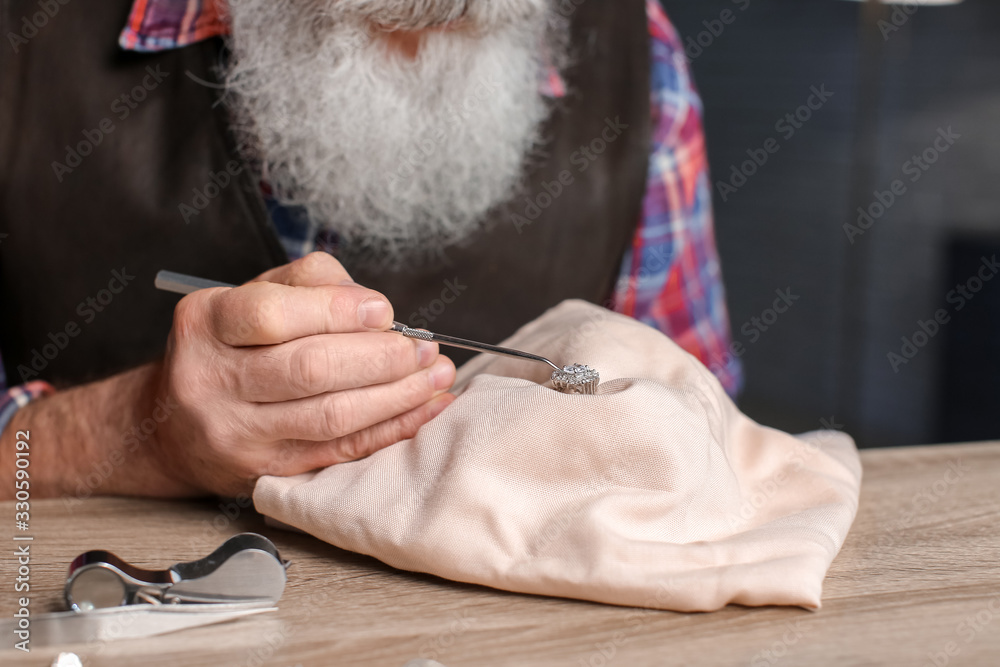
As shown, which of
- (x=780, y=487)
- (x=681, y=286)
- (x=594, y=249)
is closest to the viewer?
(x=780, y=487)

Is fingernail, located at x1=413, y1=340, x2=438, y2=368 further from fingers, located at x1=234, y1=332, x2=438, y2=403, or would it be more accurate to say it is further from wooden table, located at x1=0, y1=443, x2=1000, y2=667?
wooden table, located at x1=0, y1=443, x2=1000, y2=667

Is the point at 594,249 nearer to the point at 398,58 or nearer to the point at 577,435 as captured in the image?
the point at 398,58

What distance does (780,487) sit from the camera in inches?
22.8

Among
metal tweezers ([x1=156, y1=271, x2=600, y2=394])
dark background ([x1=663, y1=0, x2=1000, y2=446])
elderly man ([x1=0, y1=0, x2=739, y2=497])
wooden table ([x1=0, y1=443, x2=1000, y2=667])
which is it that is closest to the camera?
wooden table ([x1=0, y1=443, x2=1000, y2=667])

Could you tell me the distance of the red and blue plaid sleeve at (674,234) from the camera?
126 cm

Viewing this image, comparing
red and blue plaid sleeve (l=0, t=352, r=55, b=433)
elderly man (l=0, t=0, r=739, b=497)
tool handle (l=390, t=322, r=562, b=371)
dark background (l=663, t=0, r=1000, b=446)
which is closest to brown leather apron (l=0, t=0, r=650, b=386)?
elderly man (l=0, t=0, r=739, b=497)

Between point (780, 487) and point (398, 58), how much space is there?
651mm

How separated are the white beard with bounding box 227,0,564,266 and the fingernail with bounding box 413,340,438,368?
40 centimetres

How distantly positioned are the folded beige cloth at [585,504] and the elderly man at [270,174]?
188 mm

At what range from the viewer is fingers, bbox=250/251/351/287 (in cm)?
62

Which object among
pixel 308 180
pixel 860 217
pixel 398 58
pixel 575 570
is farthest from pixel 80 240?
pixel 860 217

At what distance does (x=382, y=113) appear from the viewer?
3.15 ft

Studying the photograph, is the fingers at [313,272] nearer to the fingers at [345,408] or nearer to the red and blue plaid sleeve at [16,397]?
the fingers at [345,408]

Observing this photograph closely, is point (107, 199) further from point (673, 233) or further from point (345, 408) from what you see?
→ point (673, 233)
